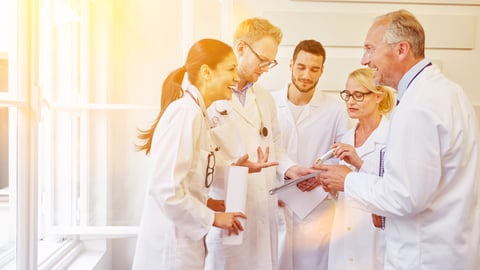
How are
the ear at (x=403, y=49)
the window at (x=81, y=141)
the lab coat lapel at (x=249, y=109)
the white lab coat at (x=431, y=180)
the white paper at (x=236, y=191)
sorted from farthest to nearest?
the window at (x=81, y=141)
the lab coat lapel at (x=249, y=109)
the white paper at (x=236, y=191)
the ear at (x=403, y=49)
the white lab coat at (x=431, y=180)

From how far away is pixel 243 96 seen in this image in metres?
1.49

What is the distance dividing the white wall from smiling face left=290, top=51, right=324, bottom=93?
11 centimetres

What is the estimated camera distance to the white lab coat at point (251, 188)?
1.37 m

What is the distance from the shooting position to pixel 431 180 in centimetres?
104

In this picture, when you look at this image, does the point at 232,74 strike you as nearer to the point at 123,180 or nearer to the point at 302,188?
the point at 302,188

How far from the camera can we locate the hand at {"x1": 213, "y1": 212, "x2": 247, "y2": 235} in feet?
3.98

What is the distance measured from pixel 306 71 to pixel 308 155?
317 mm

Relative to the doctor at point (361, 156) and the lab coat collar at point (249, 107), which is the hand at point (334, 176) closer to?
the doctor at point (361, 156)

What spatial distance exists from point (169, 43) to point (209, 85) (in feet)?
1.43

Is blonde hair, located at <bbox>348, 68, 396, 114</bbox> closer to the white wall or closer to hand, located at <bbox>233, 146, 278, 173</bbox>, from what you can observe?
the white wall

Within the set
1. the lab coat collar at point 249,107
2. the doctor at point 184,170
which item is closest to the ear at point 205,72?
the doctor at point 184,170

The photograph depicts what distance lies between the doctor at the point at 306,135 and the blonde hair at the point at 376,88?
0.14 meters

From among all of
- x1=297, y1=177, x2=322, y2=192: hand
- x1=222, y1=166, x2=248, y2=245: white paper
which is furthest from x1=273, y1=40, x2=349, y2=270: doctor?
x1=222, y1=166, x2=248, y2=245: white paper

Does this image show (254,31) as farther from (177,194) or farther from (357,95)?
(177,194)
